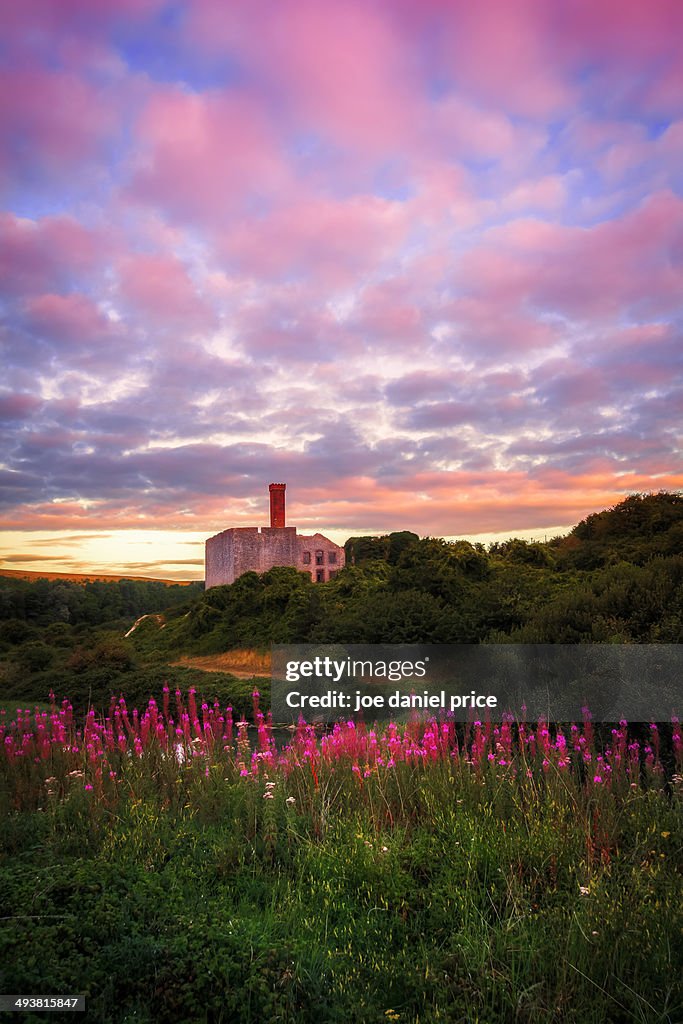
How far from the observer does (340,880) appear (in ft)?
12.8

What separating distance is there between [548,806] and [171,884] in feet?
7.54

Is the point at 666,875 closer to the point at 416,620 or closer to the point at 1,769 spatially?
the point at 1,769

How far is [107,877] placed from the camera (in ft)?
11.6

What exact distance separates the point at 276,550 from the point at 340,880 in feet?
105

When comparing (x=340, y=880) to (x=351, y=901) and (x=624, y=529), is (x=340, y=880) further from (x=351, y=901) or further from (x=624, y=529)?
(x=624, y=529)

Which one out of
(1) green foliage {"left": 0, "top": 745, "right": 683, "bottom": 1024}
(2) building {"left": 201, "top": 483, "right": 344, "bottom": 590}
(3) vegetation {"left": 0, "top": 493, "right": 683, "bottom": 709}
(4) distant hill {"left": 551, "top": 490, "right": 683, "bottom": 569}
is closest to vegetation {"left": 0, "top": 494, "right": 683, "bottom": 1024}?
(1) green foliage {"left": 0, "top": 745, "right": 683, "bottom": 1024}

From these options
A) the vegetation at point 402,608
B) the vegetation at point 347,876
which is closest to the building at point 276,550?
the vegetation at point 402,608

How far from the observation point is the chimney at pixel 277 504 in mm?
36469

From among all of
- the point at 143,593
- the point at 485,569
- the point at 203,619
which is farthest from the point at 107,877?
the point at 143,593

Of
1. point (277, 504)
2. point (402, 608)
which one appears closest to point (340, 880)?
point (402, 608)

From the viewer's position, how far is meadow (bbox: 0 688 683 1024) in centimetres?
286

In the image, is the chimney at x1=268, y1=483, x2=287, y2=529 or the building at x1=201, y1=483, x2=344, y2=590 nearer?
the building at x1=201, y1=483, x2=344, y2=590

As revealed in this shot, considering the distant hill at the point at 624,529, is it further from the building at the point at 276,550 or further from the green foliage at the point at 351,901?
the building at the point at 276,550

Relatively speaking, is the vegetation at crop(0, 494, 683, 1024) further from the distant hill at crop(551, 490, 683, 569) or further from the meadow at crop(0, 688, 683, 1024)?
the distant hill at crop(551, 490, 683, 569)
